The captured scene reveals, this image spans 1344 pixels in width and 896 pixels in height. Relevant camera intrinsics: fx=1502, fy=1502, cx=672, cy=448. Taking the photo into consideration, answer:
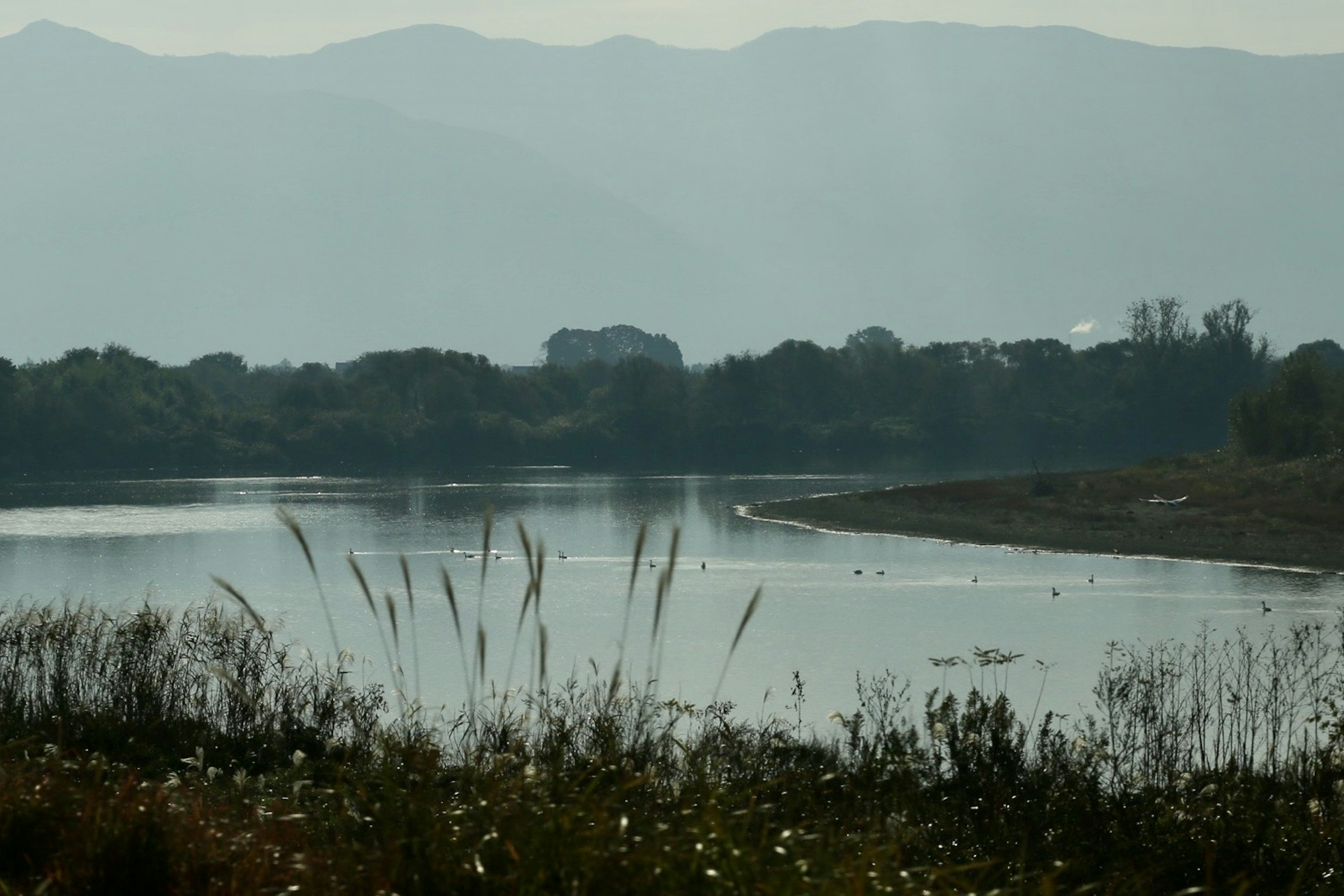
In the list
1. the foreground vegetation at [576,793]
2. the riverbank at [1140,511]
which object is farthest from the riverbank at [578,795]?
the riverbank at [1140,511]

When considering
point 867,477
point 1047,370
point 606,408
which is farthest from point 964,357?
point 867,477

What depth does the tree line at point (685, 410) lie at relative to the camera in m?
95.9

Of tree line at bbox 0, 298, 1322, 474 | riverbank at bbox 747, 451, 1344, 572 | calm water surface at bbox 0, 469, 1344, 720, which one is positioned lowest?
calm water surface at bbox 0, 469, 1344, 720

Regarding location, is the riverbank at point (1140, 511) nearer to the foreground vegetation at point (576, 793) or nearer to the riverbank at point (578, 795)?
the riverbank at point (578, 795)

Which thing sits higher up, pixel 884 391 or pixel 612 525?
pixel 884 391

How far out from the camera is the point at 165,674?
1141cm

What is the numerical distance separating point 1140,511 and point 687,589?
1946 centimetres

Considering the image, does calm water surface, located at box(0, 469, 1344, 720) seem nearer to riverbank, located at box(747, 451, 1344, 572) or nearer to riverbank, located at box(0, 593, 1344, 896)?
riverbank, located at box(0, 593, 1344, 896)

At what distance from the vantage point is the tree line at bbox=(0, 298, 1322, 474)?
9588cm

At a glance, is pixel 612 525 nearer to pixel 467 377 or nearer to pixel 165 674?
pixel 165 674

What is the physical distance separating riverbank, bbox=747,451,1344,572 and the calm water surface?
1983 mm

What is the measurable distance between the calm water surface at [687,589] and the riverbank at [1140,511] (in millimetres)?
1983

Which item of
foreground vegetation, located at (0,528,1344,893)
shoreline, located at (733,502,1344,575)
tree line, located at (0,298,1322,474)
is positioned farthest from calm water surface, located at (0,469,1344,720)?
tree line, located at (0,298,1322,474)

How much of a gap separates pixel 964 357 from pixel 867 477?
162ft
